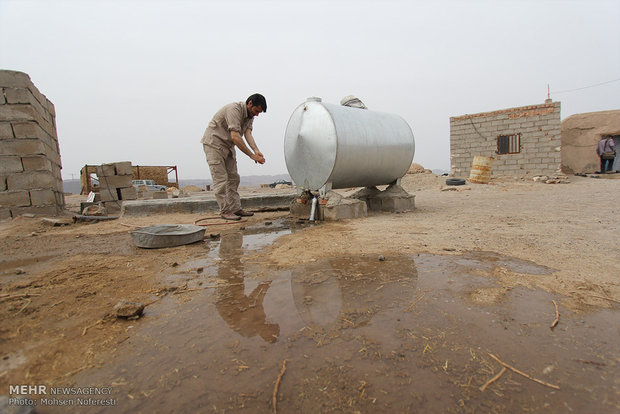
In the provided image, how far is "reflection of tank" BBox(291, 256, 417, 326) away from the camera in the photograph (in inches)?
65.4

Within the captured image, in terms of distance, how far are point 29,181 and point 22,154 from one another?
0.56m

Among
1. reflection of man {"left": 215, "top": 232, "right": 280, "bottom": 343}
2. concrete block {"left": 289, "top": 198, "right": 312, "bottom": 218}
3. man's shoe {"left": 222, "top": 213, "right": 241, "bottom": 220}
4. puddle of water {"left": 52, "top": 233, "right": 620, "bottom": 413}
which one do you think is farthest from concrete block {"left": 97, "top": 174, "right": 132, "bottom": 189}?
puddle of water {"left": 52, "top": 233, "right": 620, "bottom": 413}

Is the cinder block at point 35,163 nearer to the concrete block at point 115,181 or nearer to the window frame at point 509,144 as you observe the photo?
the concrete block at point 115,181

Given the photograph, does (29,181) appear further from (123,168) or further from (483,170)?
(483,170)

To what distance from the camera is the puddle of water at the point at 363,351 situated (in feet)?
3.38

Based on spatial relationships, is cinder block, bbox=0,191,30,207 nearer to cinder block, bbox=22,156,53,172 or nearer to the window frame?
cinder block, bbox=22,156,53,172

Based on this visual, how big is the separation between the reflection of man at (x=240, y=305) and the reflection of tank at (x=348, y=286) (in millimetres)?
198

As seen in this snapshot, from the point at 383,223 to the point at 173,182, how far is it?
2298cm

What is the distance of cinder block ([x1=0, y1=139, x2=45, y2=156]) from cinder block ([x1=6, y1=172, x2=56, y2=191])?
44 centimetres

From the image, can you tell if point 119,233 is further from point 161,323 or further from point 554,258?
point 554,258

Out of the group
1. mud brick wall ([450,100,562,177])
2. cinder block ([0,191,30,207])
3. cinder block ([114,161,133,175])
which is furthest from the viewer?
mud brick wall ([450,100,562,177])

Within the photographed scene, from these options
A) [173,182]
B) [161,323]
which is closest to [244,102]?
[161,323]

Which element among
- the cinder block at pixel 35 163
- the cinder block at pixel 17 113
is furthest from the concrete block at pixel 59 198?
the cinder block at pixel 17 113

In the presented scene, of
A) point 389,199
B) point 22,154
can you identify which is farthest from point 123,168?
point 389,199
